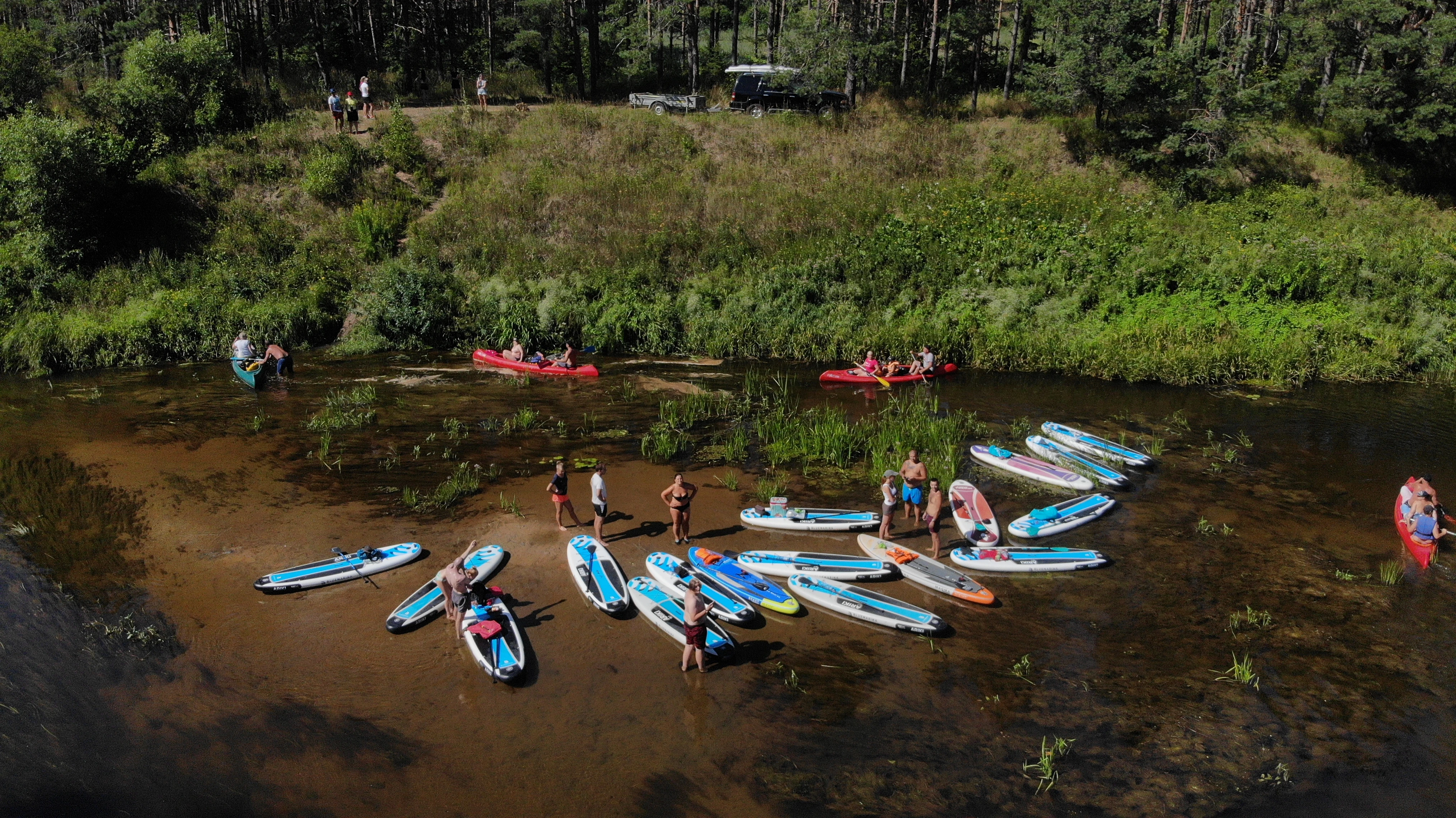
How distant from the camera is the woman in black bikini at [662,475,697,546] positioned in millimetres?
12695

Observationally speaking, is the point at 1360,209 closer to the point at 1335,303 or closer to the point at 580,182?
the point at 1335,303

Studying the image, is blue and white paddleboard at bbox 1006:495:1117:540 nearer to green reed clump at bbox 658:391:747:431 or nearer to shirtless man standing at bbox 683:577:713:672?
shirtless man standing at bbox 683:577:713:672

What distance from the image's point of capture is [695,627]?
9789mm

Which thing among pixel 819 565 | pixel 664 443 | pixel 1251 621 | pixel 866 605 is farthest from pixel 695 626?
pixel 1251 621

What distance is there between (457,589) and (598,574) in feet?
6.65

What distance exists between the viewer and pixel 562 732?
9172mm

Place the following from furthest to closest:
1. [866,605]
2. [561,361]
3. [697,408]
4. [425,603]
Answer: [561,361]
[697,408]
[866,605]
[425,603]

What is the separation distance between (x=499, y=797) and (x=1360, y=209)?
33328 millimetres

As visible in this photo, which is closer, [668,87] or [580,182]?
[580,182]

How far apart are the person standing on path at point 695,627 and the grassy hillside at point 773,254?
14.5m

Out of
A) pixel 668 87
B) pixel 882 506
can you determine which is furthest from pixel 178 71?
pixel 882 506

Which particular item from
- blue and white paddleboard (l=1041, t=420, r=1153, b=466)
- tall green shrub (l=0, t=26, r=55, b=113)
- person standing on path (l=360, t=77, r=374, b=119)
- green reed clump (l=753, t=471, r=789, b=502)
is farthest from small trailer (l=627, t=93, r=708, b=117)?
green reed clump (l=753, t=471, r=789, b=502)

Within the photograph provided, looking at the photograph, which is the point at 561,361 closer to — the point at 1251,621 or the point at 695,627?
the point at 695,627

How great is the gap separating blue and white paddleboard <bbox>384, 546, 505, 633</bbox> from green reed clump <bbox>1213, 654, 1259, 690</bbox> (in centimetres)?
940
